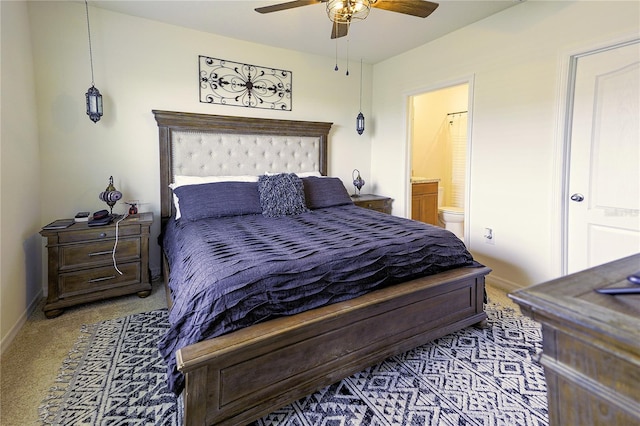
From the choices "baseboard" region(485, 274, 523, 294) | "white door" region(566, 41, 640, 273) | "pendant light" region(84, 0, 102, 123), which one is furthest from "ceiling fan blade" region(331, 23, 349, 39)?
"baseboard" region(485, 274, 523, 294)

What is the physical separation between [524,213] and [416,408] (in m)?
2.11

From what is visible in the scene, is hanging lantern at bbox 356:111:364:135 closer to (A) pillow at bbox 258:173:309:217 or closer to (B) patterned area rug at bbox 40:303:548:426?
(A) pillow at bbox 258:173:309:217

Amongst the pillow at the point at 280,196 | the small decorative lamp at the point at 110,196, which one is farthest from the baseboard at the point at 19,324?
the pillow at the point at 280,196

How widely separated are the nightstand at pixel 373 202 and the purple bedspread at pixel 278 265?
4.79 ft

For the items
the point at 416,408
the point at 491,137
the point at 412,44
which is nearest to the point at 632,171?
the point at 491,137

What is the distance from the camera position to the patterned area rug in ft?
4.90

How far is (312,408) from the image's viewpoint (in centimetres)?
156

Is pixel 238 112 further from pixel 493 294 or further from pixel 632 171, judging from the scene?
pixel 632 171

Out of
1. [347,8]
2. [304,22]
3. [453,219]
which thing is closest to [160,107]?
[304,22]

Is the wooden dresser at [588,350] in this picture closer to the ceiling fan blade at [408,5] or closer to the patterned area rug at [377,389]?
the patterned area rug at [377,389]

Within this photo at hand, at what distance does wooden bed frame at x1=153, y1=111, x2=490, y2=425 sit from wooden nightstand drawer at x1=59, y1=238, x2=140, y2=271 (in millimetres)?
1783

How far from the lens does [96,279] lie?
8.46ft

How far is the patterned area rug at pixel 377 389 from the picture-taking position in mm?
1493

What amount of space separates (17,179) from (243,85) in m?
2.21
